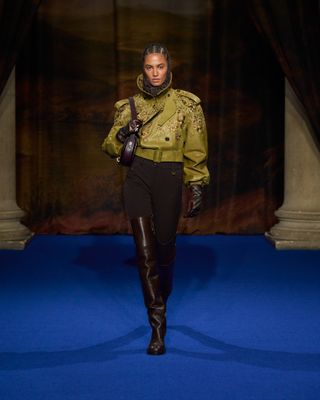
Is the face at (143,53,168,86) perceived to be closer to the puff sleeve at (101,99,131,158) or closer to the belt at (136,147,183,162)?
the puff sleeve at (101,99,131,158)

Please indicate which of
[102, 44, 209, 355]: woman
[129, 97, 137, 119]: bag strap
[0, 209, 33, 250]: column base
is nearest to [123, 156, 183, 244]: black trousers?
[102, 44, 209, 355]: woman

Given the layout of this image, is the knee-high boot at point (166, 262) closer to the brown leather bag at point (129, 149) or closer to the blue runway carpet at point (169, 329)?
the blue runway carpet at point (169, 329)

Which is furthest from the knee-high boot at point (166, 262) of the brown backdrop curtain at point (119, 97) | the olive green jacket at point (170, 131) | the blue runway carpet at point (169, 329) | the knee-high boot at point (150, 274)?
the brown backdrop curtain at point (119, 97)

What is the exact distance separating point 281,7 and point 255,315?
4.19 meters

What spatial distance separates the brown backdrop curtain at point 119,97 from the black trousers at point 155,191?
562 cm

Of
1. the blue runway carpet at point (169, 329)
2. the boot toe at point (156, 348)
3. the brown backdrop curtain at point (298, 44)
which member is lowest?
the blue runway carpet at point (169, 329)

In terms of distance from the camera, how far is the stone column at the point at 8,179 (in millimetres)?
8961

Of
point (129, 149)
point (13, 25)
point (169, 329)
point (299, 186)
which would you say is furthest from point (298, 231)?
point (129, 149)

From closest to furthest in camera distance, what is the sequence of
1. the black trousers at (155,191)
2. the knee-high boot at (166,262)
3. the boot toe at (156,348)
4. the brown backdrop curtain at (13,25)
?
the boot toe at (156,348) → the black trousers at (155,191) → the knee-high boot at (166,262) → the brown backdrop curtain at (13,25)

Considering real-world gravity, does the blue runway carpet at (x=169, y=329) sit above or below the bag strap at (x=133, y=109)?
below

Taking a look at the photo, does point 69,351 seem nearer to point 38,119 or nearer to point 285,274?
point 285,274

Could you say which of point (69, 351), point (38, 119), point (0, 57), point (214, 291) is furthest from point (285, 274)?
point (38, 119)

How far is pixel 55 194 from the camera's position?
10430mm

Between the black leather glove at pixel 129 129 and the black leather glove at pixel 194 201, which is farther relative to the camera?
the black leather glove at pixel 194 201
